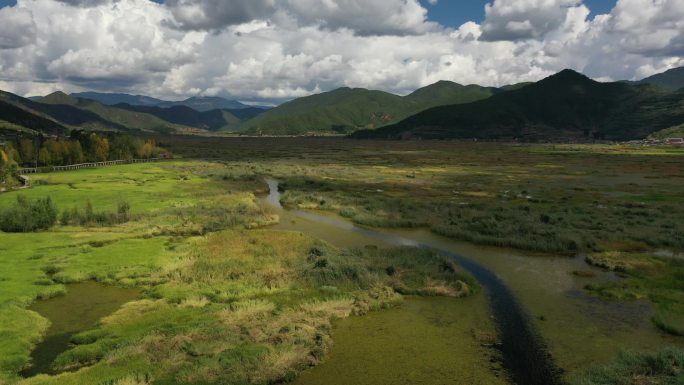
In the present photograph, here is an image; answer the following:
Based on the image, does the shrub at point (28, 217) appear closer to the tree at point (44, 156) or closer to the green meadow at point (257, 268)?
the green meadow at point (257, 268)

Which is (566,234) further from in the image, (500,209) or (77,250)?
(77,250)

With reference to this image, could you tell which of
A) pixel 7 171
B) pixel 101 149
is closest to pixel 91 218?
pixel 7 171

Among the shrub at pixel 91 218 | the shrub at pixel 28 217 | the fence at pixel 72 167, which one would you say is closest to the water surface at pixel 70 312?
the shrub at pixel 28 217

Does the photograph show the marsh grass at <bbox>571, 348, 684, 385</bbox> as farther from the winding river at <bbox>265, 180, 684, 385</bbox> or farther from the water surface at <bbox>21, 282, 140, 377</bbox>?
the water surface at <bbox>21, 282, 140, 377</bbox>

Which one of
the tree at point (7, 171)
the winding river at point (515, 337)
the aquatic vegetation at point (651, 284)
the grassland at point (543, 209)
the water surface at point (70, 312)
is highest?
the tree at point (7, 171)

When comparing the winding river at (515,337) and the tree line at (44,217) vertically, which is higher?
the tree line at (44,217)

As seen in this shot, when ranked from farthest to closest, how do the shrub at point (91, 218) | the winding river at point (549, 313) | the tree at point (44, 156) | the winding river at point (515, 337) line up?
the tree at point (44, 156)
the shrub at point (91, 218)
the winding river at point (549, 313)
the winding river at point (515, 337)

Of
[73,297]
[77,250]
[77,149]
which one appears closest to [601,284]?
[73,297]

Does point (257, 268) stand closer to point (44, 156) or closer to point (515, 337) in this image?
point (515, 337)
